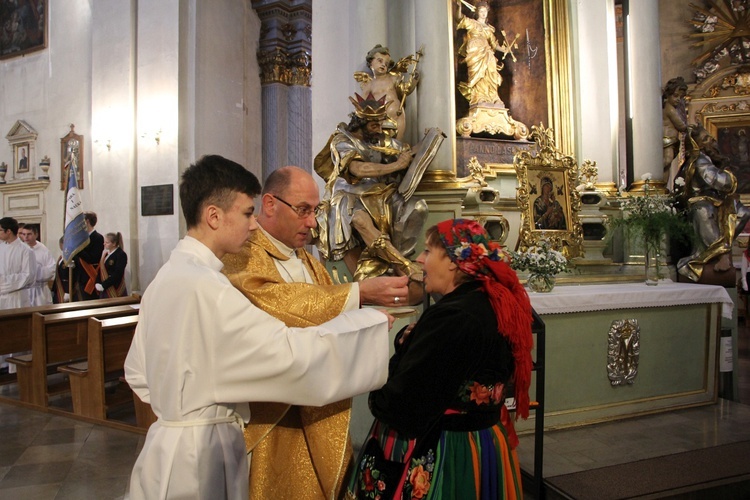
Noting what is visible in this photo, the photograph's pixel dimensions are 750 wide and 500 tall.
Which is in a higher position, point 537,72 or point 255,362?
point 537,72

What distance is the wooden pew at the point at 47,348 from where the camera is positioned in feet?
20.0

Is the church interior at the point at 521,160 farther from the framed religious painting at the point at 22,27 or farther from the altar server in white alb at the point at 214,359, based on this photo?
the altar server in white alb at the point at 214,359

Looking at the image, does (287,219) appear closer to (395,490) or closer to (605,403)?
(395,490)

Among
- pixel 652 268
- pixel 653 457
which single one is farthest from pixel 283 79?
pixel 653 457

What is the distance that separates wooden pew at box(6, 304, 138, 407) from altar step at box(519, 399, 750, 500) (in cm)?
490

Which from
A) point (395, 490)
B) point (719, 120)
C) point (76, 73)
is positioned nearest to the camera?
point (395, 490)

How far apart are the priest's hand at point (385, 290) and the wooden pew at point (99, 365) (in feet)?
14.4

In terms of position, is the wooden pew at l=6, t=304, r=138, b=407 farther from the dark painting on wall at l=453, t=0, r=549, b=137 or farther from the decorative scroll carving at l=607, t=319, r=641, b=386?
the dark painting on wall at l=453, t=0, r=549, b=137

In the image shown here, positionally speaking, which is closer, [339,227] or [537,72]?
[339,227]

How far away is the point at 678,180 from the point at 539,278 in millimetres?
3233

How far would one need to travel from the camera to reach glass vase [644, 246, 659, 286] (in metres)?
6.09

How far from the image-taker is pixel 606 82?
771cm

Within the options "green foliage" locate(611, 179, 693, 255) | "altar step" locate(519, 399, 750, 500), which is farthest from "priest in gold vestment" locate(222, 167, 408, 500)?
"green foliage" locate(611, 179, 693, 255)

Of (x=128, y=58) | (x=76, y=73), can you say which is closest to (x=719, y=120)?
(x=128, y=58)
